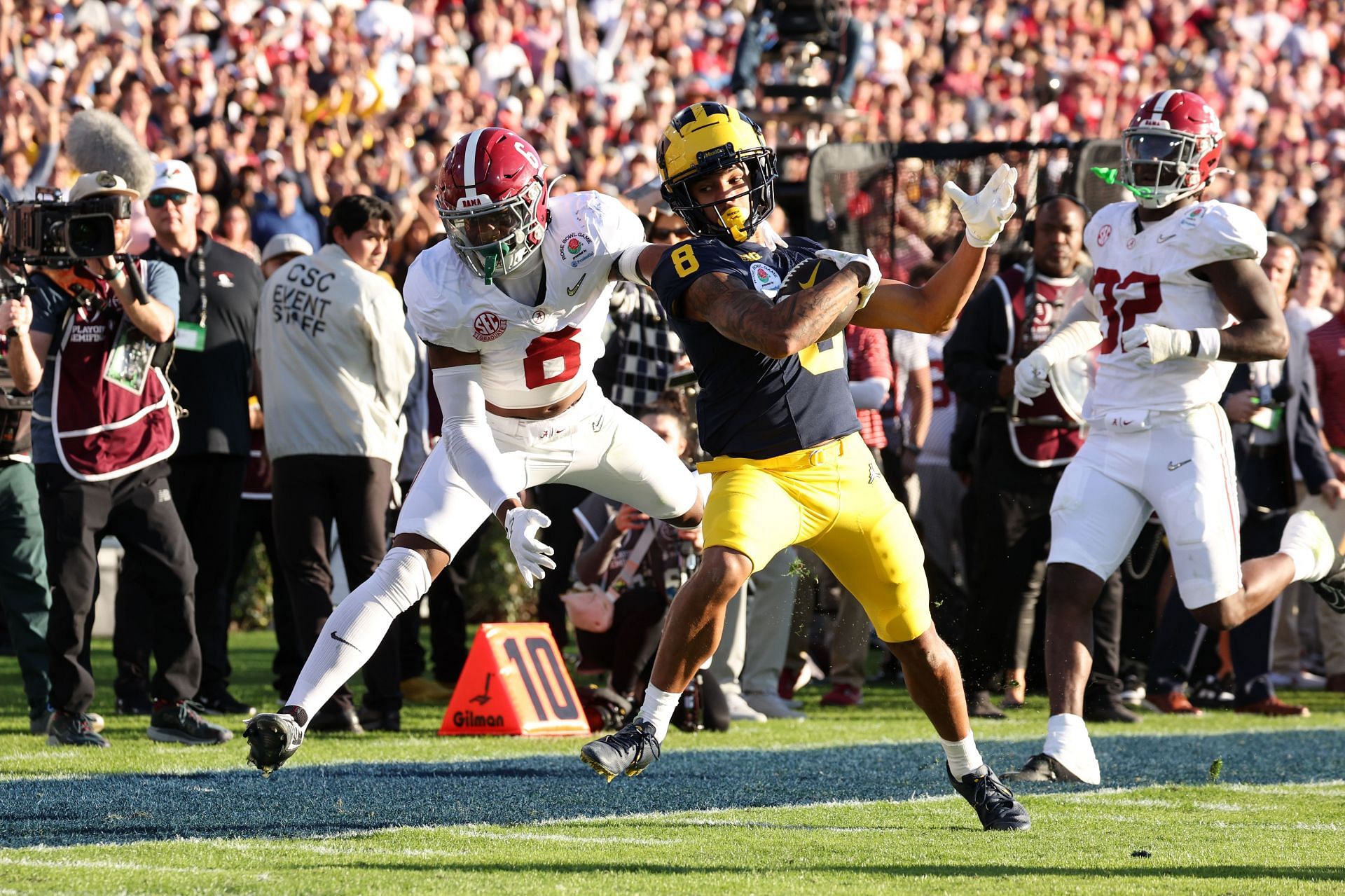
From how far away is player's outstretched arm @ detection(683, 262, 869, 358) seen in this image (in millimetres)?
4160

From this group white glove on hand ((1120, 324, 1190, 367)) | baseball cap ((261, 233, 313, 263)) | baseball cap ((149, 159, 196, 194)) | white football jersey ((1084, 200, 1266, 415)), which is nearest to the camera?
white glove on hand ((1120, 324, 1190, 367))

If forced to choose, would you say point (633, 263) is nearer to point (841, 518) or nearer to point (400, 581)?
point (841, 518)

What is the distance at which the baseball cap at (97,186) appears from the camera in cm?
636

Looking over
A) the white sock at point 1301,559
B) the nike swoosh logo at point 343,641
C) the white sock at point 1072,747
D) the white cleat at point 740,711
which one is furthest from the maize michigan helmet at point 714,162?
the white cleat at point 740,711

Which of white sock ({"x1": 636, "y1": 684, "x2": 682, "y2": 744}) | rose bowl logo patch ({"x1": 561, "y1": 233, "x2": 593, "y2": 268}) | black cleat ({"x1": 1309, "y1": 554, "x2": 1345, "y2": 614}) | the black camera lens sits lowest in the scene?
black cleat ({"x1": 1309, "y1": 554, "x2": 1345, "y2": 614})

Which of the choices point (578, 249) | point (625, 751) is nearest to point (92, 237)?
point (578, 249)

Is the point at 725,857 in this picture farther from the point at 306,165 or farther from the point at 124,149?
the point at 306,165

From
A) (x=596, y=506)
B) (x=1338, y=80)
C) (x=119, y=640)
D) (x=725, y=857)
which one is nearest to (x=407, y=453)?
(x=596, y=506)

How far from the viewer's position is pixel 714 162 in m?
4.57

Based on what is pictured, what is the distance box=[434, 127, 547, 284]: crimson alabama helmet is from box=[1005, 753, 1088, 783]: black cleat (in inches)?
86.8

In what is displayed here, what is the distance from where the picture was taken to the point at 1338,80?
2067cm

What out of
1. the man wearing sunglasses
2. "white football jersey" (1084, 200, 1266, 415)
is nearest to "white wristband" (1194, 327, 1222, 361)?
"white football jersey" (1084, 200, 1266, 415)

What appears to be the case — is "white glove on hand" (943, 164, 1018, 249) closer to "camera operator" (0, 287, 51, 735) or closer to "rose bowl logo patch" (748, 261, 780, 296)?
"rose bowl logo patch" (748, 261, 780, 296)

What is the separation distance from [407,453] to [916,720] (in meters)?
2.59
